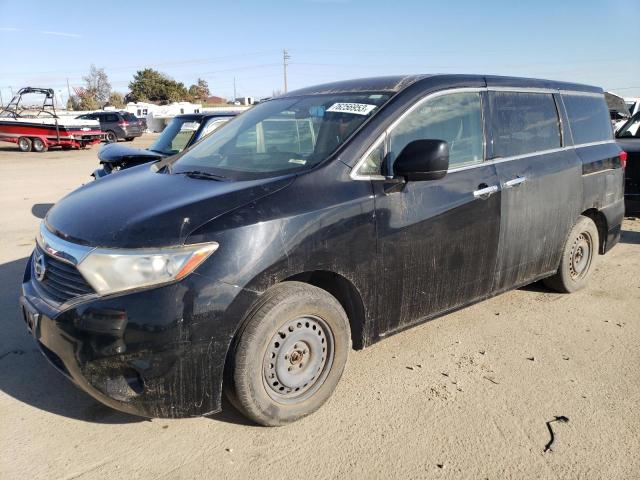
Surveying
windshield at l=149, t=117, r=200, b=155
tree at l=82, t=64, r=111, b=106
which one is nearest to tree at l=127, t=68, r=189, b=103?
tree at l=82, t=64, r=111, b=106

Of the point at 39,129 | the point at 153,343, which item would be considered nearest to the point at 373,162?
the point at 153,343

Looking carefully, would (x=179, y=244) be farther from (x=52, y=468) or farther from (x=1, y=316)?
(x=1, y=316)

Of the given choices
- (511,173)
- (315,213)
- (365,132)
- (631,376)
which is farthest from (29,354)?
(631,376)

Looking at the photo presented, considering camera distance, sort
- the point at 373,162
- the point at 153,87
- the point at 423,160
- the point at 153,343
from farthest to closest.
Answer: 1. the point at 153,87
2. the point at 373,162
3. the point at 423,160
4. the point at 153,343

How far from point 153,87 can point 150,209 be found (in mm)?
72746

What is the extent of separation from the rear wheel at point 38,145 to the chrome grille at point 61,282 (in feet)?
79.1

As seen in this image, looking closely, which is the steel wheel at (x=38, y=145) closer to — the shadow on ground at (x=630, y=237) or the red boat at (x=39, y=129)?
the red boat at (x=39, y=129)

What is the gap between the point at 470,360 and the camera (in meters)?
3.59

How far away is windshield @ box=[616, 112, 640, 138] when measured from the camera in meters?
8.04

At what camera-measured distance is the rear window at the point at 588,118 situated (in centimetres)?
456

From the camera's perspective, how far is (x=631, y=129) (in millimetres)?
8117

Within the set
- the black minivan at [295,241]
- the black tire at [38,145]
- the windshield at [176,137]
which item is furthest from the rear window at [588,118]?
the black tire at [38,145]

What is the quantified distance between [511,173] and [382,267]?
1.40m

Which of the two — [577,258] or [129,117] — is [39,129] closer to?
[129,117]
